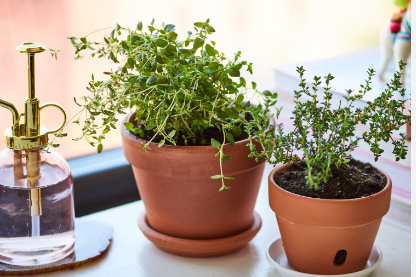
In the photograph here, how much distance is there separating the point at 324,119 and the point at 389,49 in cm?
46

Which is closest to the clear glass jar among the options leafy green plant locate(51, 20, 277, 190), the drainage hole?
leafy green plant locate(51, 20, 277, 190)

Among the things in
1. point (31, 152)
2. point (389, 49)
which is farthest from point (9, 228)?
point (389, 49)

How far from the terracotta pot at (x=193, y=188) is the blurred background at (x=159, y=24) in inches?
13.0

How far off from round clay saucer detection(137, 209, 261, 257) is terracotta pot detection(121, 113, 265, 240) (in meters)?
0.01

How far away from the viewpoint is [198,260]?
0.80 meters

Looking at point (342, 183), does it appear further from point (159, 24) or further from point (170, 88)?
point (159, 24)

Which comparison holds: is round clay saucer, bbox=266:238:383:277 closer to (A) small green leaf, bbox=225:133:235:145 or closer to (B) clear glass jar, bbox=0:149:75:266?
(A) small green leaf, bbox=225:133:235:145

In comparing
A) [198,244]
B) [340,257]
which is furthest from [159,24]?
[340,257]

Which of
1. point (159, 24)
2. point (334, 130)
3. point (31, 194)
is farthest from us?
point (159, 24)

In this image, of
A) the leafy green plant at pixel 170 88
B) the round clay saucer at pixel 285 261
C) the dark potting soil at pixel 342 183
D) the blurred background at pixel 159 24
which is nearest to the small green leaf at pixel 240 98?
the leafy green plant at pixel 170 88

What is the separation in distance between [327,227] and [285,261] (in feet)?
0.43

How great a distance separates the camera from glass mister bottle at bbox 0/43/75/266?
2.45ft

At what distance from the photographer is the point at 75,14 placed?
1047 mm

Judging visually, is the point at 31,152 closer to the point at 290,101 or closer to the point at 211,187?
the point at 211,187
